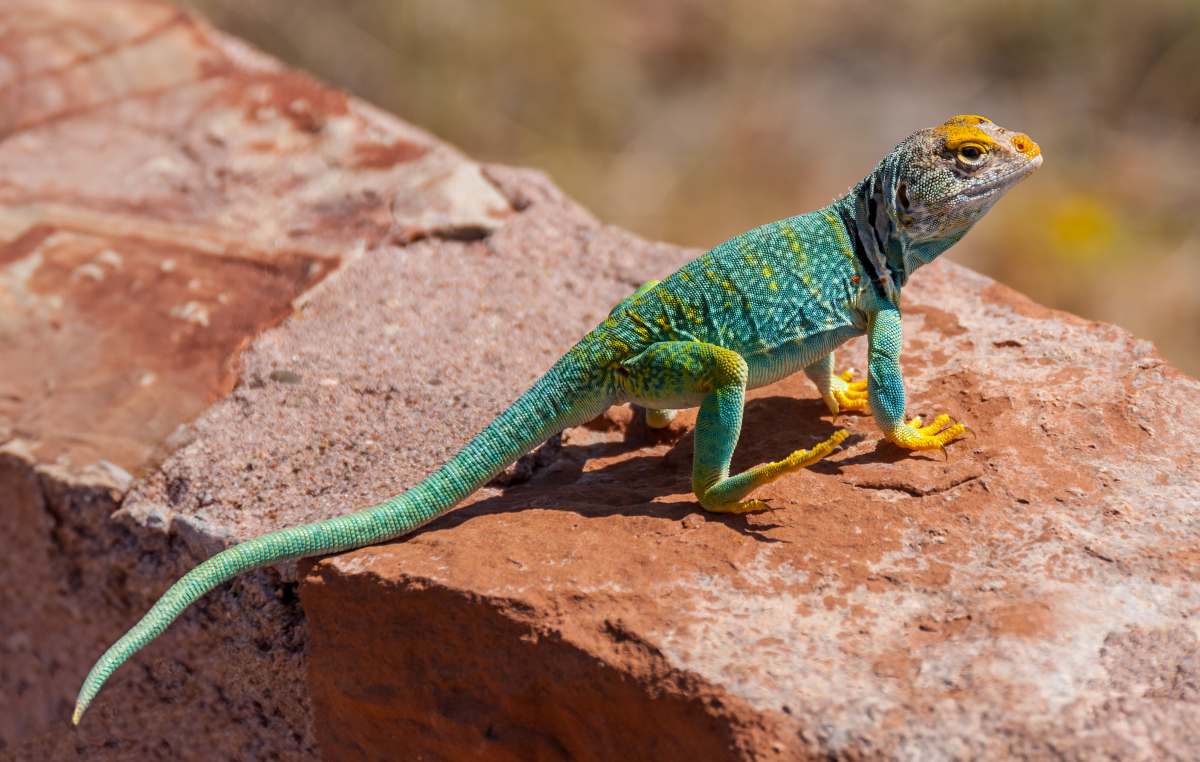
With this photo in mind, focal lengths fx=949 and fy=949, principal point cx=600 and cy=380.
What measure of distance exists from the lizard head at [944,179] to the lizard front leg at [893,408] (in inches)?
18.1

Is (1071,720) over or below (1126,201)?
below

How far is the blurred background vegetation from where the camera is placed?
367 inches

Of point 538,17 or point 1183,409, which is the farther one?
point 538,17

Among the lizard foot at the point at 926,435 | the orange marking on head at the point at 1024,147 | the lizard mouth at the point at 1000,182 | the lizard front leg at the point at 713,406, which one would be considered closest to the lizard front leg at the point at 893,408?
the lizard foot at the point at 926,435

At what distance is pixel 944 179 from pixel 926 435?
3.60 feet

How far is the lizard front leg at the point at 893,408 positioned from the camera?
386 cm

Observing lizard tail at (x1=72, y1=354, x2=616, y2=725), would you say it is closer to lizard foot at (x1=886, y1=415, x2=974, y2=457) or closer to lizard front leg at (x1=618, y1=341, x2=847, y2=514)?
lizard front leg at (x1=618, y1=341, x2=847, y2=514)

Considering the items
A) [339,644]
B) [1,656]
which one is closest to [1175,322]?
[339,644]

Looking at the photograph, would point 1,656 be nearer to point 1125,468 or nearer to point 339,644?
point 339,644

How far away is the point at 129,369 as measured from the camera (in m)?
4.91

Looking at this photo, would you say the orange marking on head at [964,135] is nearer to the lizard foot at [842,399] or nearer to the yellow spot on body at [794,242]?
the yellow spot on body at [794,242]

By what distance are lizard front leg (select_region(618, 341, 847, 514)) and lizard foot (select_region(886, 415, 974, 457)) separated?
1.05 feet

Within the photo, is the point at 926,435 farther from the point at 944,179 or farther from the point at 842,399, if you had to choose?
the point at 944,179

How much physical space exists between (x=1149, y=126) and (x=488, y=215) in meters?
8.33
